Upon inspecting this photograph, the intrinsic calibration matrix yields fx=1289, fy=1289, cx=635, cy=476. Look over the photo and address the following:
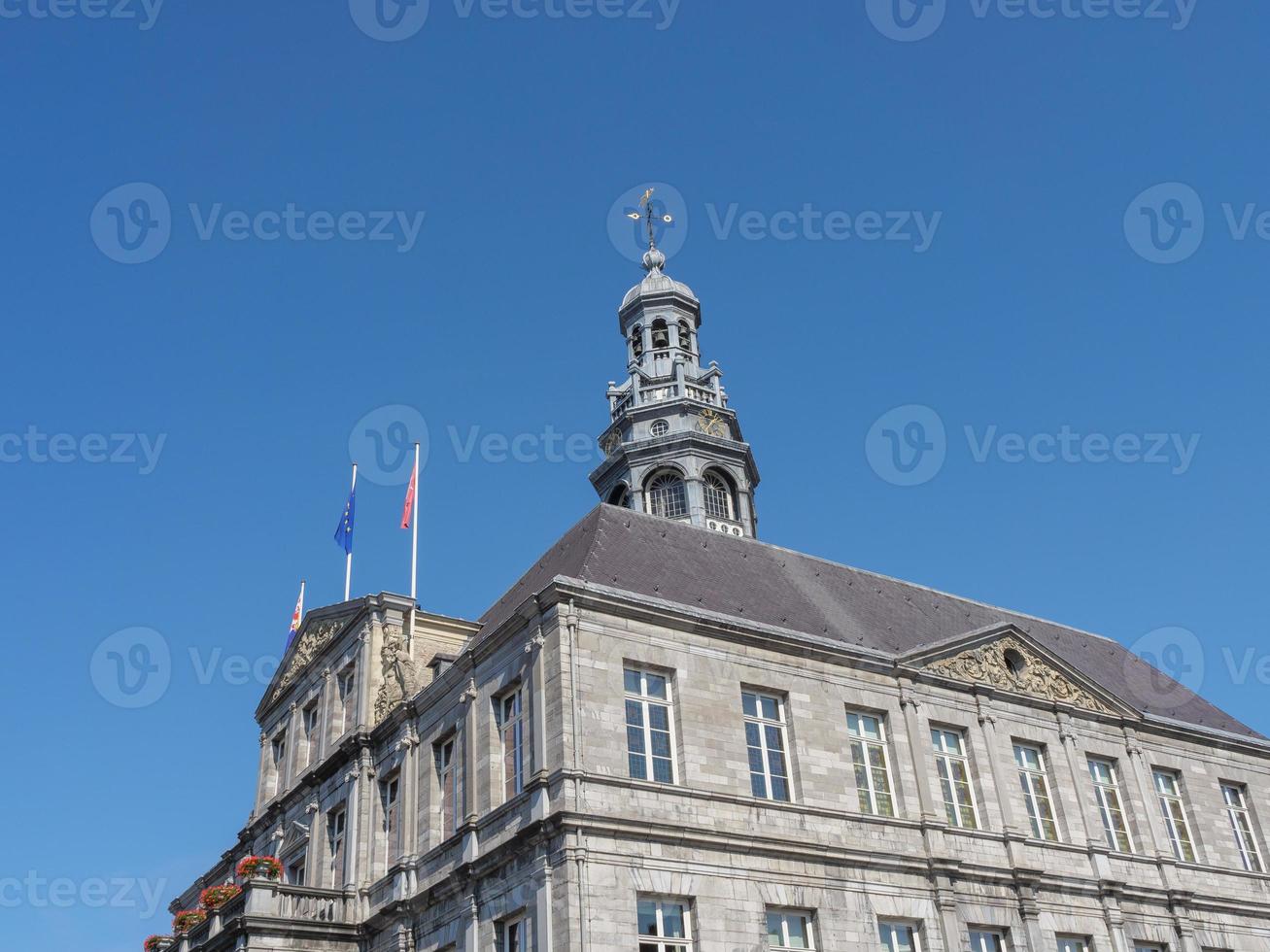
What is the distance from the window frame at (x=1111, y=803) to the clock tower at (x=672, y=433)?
11.7m

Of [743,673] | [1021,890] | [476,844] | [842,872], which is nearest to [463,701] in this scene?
[476,844]

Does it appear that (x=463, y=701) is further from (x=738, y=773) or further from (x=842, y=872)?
(x=842, y=872)

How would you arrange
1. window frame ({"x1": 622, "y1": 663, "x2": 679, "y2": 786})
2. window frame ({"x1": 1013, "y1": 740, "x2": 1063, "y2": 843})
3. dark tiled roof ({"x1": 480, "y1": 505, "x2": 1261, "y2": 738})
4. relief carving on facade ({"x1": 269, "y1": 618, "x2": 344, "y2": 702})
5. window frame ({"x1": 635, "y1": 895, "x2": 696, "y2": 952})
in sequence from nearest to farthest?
1. window frame ({"x1": 635, "y1": 895, "x2": 696, "y2": 952})
2. window frame ({"x1": 622, "y1": 663, "x2": 679, "y2": 786})
3. dark tiled roof ({"x1": 480, "y1": 505, "x2": 1261, "y2": 738})
4. window frame ({"x1": 1013, "y1": 740, "x2": 1063, "y2": 843})
5. relief carving on facade ({"x1": 269, "y1": 618, "x2": 344, "y2": 702})

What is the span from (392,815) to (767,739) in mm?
8924

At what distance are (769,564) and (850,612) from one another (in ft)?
7.58

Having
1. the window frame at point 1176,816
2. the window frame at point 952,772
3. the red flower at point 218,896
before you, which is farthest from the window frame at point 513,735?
the window frame at point 1176,816

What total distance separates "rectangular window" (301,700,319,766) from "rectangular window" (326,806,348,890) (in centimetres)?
249

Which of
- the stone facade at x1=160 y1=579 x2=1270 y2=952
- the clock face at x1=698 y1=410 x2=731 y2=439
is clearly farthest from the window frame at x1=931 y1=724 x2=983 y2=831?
the clock face at x1=698 y1=410 x2=731 y2=439

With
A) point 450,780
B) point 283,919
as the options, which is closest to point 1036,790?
point 450,780

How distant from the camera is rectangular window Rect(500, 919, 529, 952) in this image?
22.3 metres

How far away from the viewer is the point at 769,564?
31.3 meters

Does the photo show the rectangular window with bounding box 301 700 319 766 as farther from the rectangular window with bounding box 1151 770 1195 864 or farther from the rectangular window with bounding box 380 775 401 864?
the rectangular window with bounding box 1151 770 1195 864

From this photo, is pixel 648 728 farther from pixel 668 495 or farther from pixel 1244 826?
pixel 1244 826

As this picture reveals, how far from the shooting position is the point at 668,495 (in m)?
38.5
